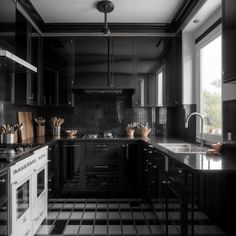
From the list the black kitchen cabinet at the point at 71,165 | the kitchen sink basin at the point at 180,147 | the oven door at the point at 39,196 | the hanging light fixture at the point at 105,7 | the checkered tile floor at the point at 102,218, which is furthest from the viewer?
the black kitchen cabinet at the point at 71,165

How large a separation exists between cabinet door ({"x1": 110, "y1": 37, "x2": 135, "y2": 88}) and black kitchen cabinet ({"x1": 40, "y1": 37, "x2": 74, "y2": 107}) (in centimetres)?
67

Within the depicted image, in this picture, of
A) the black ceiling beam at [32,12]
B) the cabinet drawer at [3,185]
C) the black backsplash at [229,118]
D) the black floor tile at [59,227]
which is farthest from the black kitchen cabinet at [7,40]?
the black backsplash at [229,118]

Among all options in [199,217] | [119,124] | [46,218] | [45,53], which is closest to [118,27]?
[45,53]

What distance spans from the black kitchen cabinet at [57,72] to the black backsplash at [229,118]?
238cm

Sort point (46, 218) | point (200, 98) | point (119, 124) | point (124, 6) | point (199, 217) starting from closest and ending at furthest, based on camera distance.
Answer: point (199, 217), point (46, 218), point (124, 6), point (200, 98), point (119, 124)

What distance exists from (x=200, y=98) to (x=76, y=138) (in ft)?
6.19

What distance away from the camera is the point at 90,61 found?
4125 millimetres

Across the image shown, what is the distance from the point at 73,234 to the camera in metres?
2.71

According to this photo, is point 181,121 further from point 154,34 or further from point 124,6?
point 124,6

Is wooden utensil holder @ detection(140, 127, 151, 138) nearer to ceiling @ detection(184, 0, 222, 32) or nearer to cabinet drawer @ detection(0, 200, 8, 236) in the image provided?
ceiling @ detection(184, 0, 222, 32)

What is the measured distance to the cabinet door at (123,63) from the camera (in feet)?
13.6

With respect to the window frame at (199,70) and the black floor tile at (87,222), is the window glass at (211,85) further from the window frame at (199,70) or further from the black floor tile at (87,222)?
the black floor tile at (87,222)

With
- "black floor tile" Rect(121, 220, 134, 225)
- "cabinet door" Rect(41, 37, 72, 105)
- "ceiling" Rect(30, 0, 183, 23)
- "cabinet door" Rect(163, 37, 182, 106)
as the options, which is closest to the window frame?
"cabinet door" Rect(163, 37, 182, 106)

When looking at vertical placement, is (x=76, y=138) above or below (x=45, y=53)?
below
